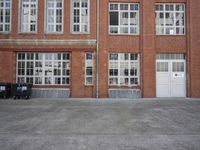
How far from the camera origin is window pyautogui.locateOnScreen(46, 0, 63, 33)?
63.2ft

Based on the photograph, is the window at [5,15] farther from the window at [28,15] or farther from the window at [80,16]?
the window at [80,16]

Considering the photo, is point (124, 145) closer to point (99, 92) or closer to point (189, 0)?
point (99, 92)

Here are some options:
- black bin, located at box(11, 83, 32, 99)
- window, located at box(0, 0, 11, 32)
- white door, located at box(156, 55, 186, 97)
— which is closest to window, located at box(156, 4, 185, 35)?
white door, located at box(156, 55, 186, 97)

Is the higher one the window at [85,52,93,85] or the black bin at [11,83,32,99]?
the window at [85,52,93,85]

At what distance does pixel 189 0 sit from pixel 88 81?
10.4m

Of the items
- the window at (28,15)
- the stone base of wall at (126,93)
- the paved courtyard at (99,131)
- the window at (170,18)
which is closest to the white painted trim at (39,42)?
the window at (28,15)

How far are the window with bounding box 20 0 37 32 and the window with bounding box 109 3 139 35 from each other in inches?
245

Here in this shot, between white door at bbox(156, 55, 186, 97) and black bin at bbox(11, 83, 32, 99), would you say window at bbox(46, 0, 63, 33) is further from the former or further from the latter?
white door at bbox(156, 55, 186, 97)

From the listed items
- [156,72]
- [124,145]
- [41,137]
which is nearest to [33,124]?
[41,137]

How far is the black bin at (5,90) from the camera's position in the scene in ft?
58.8

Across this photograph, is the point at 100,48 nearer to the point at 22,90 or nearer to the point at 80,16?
the point at 80,16

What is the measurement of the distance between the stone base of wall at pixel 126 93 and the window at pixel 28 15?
8.18 meters

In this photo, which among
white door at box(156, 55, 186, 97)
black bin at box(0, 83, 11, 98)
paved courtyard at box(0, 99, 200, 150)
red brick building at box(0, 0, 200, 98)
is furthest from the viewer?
white door at box(156, 55, 186, 97)

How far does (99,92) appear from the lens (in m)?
18.5
